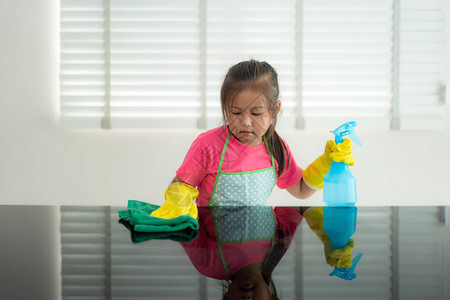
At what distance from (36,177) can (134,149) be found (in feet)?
1.80

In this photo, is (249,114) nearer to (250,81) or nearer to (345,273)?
(250,81)

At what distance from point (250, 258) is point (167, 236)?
0.57 feet

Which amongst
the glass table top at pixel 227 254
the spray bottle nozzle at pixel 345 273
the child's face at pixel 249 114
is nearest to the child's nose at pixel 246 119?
the child's face at pixel 249 114

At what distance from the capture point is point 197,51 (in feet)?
7.81

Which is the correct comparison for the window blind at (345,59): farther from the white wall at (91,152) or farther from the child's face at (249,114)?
the child's face at (249,114)

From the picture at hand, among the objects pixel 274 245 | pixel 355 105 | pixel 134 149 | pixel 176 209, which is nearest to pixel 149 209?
pixel 176 209

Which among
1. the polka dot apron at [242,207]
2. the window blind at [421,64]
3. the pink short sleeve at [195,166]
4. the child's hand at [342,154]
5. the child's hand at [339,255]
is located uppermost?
the window blind at [421,64]

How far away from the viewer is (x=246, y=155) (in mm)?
1233

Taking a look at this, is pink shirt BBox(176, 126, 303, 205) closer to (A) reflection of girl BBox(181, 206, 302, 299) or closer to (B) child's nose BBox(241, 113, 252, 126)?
(B) child's nose BBox(241, 113, 252, 126)

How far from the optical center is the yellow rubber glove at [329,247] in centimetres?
51

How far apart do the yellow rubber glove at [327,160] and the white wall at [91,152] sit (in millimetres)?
1206

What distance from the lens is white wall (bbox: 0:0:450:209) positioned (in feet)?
7.86

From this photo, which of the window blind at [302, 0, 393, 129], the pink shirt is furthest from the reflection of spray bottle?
the window blind at [302, 0, 393, 129]

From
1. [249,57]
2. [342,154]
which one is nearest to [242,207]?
[342,154]
